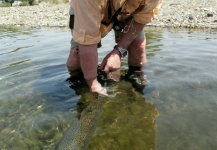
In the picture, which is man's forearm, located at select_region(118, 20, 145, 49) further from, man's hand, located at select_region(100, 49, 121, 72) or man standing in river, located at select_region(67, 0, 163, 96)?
man's hand, located at select_region(100, 49, 121, 72)

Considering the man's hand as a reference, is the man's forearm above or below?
above

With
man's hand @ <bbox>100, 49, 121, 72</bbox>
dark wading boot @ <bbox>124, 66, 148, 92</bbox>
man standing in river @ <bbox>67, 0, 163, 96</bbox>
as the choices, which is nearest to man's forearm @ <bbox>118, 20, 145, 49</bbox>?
man standing in river @ <bbox>67, 0, 163, 96</bbox>

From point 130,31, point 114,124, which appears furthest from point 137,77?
point 114,124

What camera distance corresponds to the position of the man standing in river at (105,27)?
10.0ft

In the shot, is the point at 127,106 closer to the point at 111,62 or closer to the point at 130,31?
the point at 111,62

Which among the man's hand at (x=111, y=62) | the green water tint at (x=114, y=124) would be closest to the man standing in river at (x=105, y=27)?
the man's hand at (x=111, y=62)

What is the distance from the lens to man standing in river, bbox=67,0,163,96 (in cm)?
305

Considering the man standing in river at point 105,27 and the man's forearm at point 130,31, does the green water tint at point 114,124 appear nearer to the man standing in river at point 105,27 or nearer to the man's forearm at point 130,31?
the man standing in river at point 105,27

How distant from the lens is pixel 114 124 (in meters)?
2.97

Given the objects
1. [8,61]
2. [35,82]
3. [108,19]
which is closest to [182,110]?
[108,19]

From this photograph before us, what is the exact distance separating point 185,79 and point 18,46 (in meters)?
4.74

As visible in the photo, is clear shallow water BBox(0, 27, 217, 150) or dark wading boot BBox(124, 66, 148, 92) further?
dark wading boot BBox(124, 66, 148, 92)

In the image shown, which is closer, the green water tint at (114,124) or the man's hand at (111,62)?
the green water tint at (114,124)

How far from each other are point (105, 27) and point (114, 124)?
1309 millimetres
